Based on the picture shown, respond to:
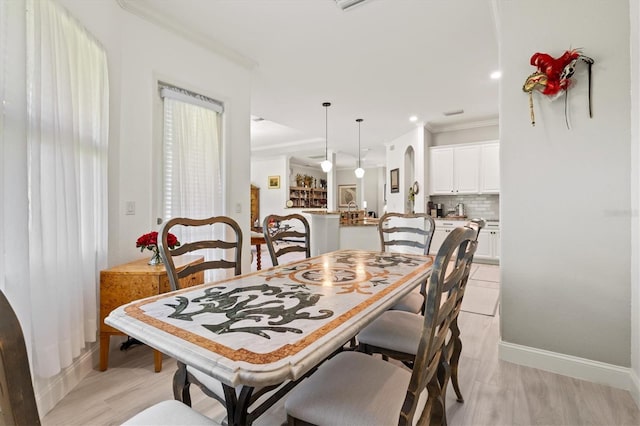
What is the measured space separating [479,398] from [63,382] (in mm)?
2438

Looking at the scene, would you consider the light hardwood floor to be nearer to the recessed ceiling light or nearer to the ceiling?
the ceiling

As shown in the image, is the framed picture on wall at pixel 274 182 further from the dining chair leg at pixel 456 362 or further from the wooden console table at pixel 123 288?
the dining chair leg at pixel 456 362

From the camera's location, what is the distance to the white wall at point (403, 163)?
612 centimetres

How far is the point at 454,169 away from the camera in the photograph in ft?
19.6

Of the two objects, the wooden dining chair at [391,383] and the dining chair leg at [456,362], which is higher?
the wooden dining chair at [391,383]

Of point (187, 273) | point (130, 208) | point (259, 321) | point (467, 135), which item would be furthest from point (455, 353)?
point (467, 135)

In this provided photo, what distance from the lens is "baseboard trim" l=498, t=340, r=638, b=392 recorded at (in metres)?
1.78

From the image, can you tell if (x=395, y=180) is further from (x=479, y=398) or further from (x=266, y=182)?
(x=479, y=398)

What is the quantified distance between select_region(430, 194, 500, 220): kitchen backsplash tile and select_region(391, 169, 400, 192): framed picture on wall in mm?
937

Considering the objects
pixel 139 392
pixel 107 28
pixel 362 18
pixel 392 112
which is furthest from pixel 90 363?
pixel 392 112

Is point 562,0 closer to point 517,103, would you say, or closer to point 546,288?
point 517,103

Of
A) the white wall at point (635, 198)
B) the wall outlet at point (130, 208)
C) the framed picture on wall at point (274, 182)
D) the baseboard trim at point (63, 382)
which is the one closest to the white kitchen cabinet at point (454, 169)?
the white wall at point (635, 198)

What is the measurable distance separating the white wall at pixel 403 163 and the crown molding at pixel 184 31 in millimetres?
3907

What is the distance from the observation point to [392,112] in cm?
526
